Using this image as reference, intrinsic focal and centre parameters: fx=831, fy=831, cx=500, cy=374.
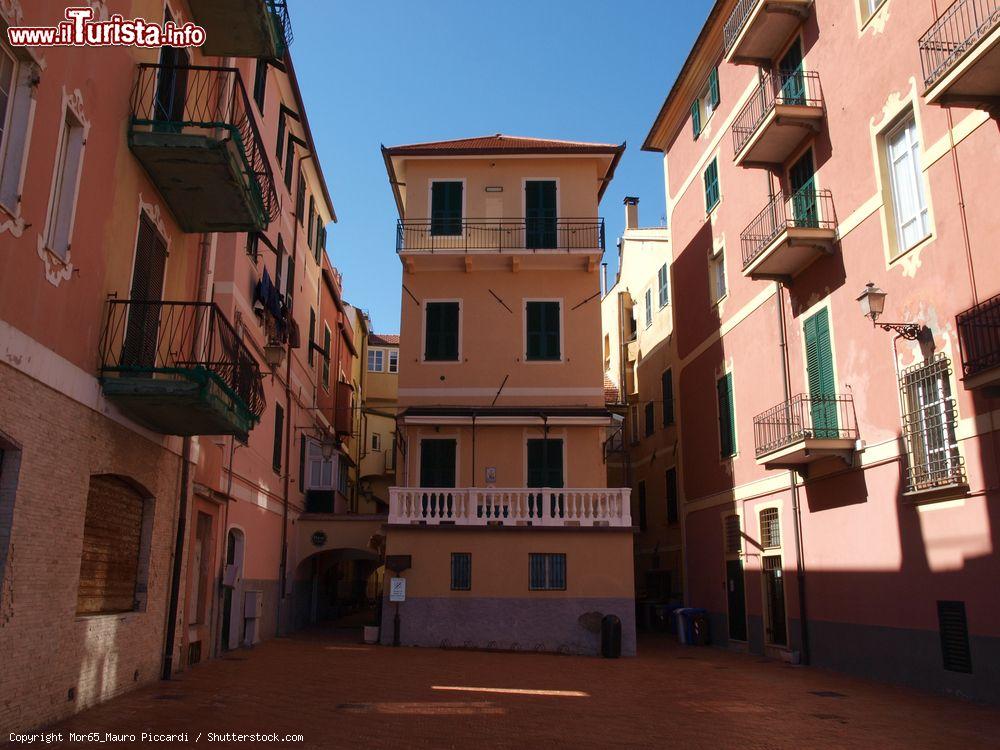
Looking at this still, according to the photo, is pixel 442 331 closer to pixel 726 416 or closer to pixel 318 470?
pixel 318 470

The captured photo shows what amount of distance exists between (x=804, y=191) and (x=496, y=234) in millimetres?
9175

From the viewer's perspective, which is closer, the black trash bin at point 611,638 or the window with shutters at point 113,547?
the window with shutters at point 113,547

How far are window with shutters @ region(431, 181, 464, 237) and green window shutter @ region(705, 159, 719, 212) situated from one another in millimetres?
7216

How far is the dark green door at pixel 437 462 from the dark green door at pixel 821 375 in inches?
378

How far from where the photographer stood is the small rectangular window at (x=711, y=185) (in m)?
23.3

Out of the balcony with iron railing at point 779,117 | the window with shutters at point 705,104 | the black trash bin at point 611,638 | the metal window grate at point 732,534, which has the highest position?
the window with shutters at point 705,104

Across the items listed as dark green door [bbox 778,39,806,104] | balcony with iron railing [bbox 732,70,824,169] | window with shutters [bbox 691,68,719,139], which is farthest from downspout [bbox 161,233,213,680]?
window with shutters [bbox 691,68,719,139]

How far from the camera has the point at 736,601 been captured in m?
21.1

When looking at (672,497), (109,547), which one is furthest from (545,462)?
(109,547)

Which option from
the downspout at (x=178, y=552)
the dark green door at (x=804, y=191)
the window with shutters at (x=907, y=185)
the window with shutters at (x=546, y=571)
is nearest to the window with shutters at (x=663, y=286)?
the dark green door at (x=804, y=191)

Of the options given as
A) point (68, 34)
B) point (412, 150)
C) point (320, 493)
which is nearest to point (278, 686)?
point (68, 34)

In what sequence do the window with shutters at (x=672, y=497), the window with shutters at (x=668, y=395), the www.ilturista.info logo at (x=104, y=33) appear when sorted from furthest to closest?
the window with shutters at (x=668, y=395)
the window with shutters at (x=672, y=497)
the www.ilturista.info logo at (x=104, y=33)

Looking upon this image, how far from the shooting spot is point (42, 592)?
8.66 m

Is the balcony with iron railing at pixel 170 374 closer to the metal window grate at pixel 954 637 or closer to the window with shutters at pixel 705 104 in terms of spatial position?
the metal window grate at pixel 954 637
